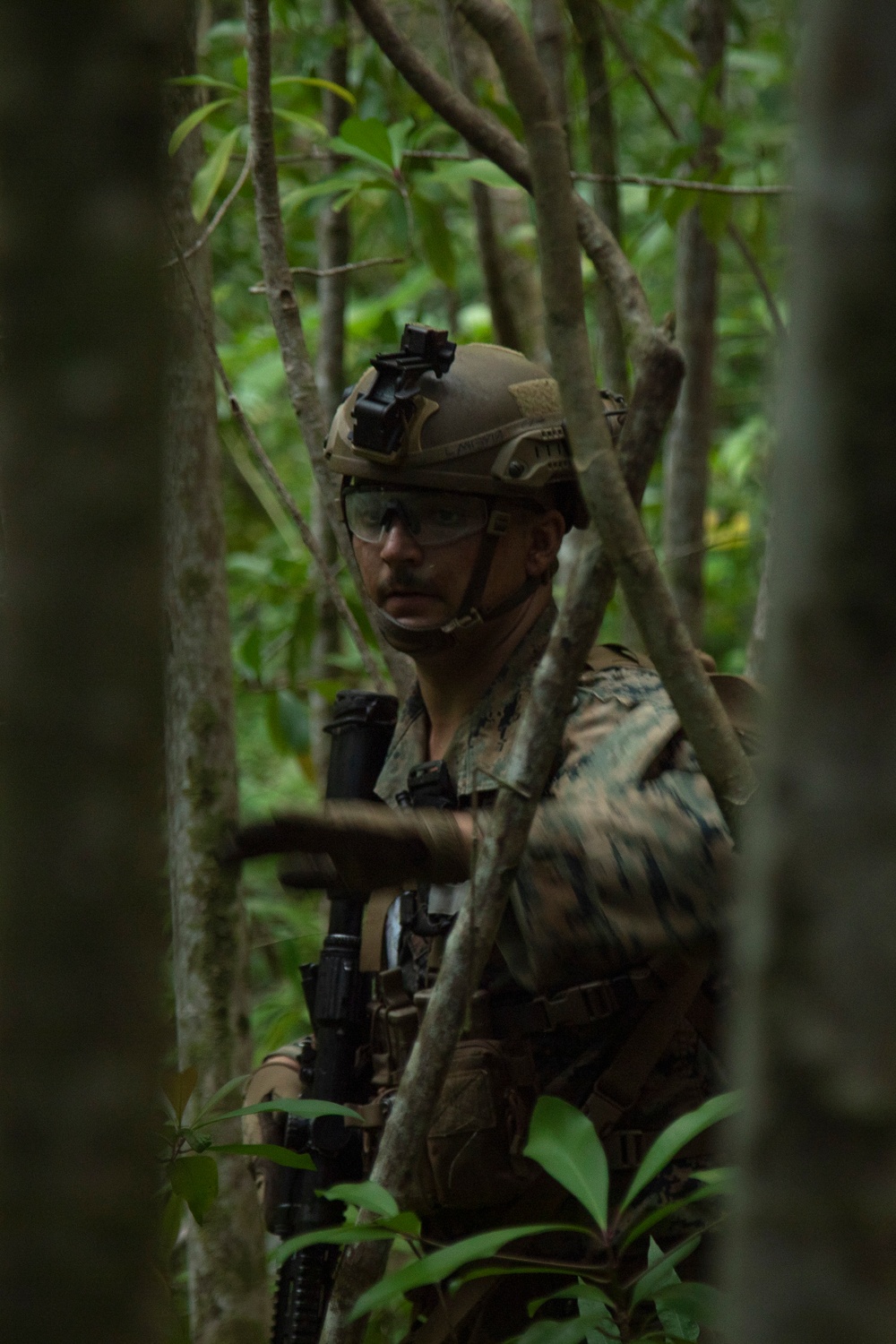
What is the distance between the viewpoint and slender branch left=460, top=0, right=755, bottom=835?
4.03 feet

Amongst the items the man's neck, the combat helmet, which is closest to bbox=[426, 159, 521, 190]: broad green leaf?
the combat helmet

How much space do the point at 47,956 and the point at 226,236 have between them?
15.8ft

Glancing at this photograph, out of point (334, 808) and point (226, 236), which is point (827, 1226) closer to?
point (334, 808)

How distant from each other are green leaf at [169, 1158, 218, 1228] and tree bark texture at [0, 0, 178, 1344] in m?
0.91

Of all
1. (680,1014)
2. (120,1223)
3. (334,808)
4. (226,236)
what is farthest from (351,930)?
(226,236)

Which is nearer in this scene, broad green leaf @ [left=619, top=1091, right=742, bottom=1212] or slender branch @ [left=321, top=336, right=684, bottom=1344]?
broad green leaf @ [left=619, top=1091, right=742, bottom=1212]

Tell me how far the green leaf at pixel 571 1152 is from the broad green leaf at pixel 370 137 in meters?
2.00

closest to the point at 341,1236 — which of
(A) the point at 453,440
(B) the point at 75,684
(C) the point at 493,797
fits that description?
(B) the point at 75,684

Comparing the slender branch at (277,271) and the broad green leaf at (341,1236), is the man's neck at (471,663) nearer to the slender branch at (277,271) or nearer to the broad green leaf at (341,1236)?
the slender branch at (277,271)

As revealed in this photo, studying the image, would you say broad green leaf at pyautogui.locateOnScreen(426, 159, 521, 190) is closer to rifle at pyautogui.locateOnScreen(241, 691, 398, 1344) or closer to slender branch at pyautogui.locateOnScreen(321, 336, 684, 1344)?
rifle at pyautogui.locateOnScreen(241, 691, 398, 1344)

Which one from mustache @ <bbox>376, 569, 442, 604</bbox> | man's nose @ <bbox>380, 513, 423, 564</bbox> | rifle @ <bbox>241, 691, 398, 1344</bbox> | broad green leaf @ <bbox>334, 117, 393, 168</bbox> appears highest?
broad green leaf @ <bbox>334, 117, 393, 168</bbox>

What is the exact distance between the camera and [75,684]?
2.15 ft

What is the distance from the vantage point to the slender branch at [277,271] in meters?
2.56

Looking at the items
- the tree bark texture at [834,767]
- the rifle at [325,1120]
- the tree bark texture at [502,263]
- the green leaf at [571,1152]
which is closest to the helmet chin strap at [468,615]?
the rifle at [325,1120]
